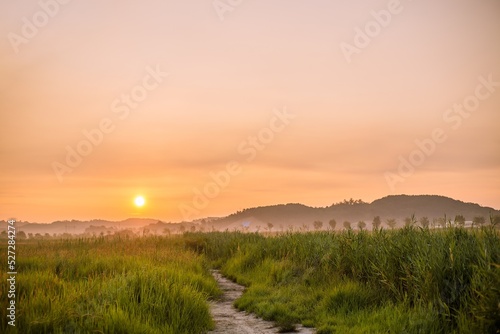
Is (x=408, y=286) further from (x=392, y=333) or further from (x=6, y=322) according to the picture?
(x=6, y=322)

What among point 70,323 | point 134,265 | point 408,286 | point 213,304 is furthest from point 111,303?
point 408,286

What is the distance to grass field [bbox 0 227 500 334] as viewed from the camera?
8227mm

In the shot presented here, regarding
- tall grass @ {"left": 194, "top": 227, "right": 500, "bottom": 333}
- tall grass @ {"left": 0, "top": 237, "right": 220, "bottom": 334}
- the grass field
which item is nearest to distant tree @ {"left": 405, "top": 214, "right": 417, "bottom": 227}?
the grass field

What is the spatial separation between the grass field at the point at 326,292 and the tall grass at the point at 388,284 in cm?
3

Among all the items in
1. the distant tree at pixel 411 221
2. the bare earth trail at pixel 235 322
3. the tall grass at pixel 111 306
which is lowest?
the bare earth trail at pixel 235 322

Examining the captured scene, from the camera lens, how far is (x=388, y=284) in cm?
1162

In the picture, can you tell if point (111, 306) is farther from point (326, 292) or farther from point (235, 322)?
point (326, 292)

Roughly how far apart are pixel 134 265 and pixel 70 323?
7288mm

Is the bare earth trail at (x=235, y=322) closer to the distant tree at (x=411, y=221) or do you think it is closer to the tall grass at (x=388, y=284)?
the tall grass at (x=388, y=284)

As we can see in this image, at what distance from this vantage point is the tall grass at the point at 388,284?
865cm

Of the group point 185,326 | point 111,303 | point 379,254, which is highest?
point 379,254

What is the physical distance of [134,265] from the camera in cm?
1515

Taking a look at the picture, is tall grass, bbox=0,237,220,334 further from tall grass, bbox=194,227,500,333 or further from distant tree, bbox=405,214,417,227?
distant tree, bbox=405,214,417,227

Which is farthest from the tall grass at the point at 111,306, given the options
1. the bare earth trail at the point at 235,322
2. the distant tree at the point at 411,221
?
the distant tree at the point at 411,221
